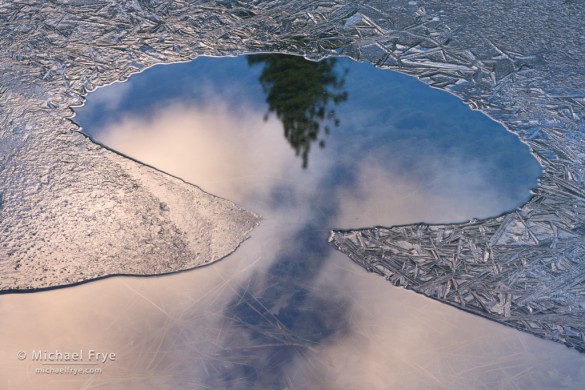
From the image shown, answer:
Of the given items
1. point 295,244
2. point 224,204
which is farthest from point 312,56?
point 295,244

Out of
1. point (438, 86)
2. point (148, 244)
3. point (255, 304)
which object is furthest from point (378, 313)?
point (438, 86)

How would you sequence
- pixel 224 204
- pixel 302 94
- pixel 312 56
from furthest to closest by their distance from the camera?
pixel 312 56, pixel 302 94, pixel 224 204

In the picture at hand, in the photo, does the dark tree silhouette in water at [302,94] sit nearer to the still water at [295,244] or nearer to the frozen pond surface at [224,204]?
the still water at [295,244]

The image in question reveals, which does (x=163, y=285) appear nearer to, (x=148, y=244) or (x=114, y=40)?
(x=148, y=244)

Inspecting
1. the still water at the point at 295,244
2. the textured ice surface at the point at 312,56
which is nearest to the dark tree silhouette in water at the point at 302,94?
the still water at the point at 295,244

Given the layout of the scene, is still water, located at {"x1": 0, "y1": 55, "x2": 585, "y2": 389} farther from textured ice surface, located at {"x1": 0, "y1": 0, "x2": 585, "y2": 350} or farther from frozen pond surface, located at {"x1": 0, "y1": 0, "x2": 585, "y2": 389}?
textured ice surface, located at {"x1": 0, "y1": 0, "x2": 585, "y2": 350}

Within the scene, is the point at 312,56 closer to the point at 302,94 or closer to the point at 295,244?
the point at 302,94
